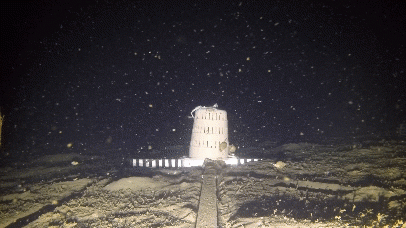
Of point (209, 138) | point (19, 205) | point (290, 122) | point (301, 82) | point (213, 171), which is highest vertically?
point (301, 82)

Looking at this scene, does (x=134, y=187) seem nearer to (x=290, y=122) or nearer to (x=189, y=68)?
(x=290, y=122)

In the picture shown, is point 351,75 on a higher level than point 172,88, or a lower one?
lower

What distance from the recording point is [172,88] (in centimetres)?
3269

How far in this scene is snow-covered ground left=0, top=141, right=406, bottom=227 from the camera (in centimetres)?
272

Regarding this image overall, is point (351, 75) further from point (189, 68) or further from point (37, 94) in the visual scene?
point (37, 94)

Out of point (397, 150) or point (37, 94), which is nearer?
point (397, 150)

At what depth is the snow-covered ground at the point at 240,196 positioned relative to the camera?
272 centimetres

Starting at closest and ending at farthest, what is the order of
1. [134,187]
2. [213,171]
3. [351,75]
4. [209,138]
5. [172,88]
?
[134,187]
[213,171]
[209,138]
[351,75]
[172,88]

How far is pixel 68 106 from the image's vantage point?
2838 cm

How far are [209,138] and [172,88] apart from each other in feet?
93.0

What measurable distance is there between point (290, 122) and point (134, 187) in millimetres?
24028

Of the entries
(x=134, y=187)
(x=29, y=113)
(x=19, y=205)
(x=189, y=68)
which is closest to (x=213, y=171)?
(x=134, y=187)

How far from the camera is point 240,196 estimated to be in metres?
3.52

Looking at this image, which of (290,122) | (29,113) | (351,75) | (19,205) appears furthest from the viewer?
(290,122)
